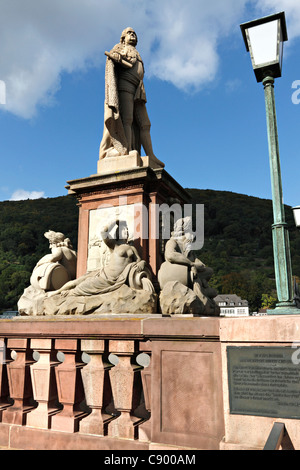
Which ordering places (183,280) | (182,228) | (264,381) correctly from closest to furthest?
(264,381), (183,280), (182,228)

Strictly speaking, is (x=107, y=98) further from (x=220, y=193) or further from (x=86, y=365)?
(x=220, y=193)

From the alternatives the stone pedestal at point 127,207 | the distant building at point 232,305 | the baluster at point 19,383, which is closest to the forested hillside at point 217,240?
the distant building at point 232,305

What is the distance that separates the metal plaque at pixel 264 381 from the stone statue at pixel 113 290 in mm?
2376

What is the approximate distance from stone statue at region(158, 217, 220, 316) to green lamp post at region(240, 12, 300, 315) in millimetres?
2362

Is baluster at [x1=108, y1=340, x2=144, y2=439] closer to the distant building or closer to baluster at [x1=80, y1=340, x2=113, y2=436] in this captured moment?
baluster at [x1=80, y1=340, x2=113, y2=436]

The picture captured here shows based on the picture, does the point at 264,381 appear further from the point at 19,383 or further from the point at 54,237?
the point at 54,237

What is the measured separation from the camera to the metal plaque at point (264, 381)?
332 centimetres

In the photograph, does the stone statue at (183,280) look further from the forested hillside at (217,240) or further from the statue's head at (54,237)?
the forested hillside at (217,240)

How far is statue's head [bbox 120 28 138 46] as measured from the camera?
8797 millimetres

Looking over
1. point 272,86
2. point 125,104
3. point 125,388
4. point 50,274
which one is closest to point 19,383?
point 125,388

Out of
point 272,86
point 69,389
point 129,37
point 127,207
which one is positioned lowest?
point 69,389

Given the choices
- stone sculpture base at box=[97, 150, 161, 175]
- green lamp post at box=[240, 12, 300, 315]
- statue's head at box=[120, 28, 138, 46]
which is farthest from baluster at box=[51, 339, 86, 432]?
statue's head at box=[120, 28, 138, 46]

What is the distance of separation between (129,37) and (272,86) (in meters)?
5.93

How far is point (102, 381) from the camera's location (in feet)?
13.8
